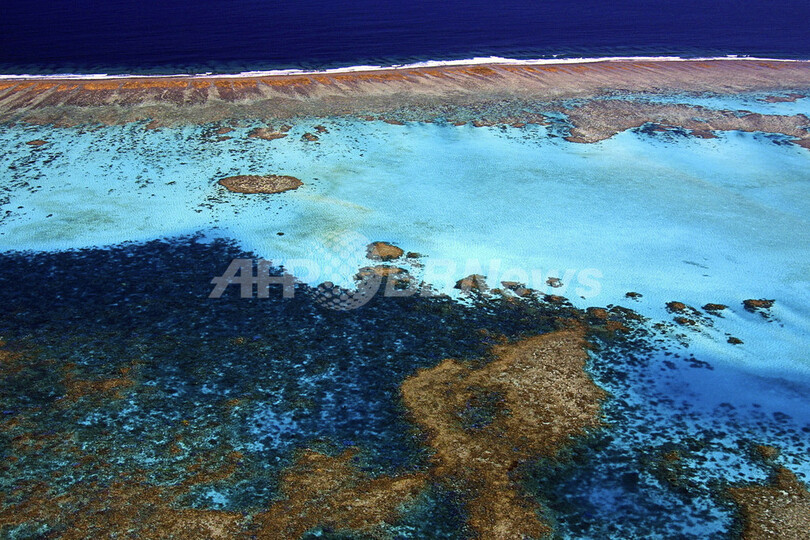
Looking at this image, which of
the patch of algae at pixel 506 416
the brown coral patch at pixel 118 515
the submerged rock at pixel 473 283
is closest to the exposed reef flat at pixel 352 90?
the submerged rock at pixel 473 283

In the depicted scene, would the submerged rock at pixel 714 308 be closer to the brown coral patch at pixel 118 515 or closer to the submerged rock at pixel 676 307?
the submerged rock at pixel 676 307

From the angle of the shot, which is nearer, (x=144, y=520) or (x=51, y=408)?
(x=144, y=520)

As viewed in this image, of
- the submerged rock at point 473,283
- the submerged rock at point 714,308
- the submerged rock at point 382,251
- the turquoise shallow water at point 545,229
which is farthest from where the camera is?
the submerged rock at point 382,251

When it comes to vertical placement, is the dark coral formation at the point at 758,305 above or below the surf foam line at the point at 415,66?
below

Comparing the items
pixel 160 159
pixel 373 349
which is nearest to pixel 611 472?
pixel 373 349

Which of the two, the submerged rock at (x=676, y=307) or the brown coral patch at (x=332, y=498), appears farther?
the submerged rock at (x=676, y=307)

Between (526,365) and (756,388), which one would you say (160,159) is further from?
(756,388)

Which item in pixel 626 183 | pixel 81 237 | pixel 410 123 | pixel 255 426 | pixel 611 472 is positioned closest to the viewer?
pixel 611 472
